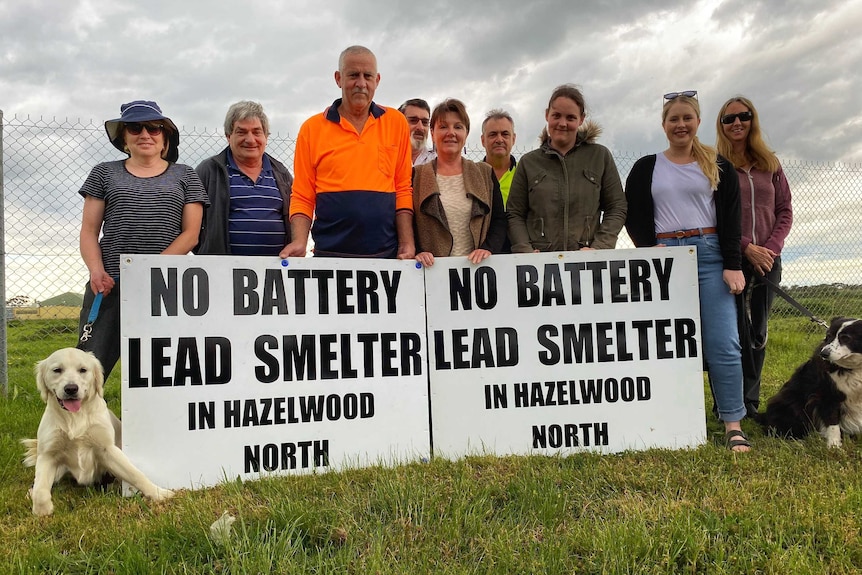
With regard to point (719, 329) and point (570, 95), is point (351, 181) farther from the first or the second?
point (719, 329)

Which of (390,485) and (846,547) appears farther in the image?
(390,485)

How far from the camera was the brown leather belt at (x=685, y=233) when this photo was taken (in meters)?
3.55

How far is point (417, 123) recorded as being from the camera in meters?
4.77

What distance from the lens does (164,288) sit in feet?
10.3

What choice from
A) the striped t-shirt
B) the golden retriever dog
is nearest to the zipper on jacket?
the striped t-shirt

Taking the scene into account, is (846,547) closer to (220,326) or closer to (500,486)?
(500,486)

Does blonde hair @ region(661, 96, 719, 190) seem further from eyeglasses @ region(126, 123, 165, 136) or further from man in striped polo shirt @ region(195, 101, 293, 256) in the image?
eyeglasses @ region(126, 123, 165, 136)

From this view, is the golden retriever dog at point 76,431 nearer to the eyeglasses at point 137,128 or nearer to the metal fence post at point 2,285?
the eyeglasses at point 137,128

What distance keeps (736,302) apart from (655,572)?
2397 mm

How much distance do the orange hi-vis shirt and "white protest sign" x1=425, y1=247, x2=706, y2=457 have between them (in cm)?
46

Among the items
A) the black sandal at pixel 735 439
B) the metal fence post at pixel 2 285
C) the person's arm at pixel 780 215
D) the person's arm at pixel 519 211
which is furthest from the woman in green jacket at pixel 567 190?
the metal fence post at pixel 2 285

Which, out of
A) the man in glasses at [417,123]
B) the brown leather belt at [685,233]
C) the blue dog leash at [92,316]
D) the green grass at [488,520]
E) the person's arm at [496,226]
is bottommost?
the green grass at [488,520]

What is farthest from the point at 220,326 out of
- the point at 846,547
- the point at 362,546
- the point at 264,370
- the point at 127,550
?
the point at 846,547

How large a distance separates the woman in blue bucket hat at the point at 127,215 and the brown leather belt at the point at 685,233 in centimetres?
292
